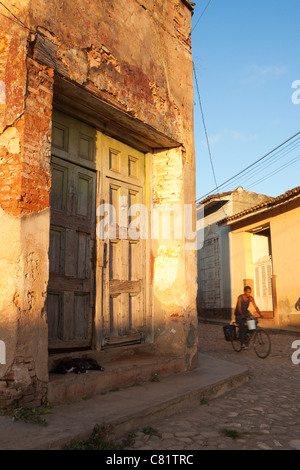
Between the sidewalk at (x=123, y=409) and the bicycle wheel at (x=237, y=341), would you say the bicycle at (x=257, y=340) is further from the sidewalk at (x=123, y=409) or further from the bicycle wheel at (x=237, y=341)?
the sidewalk at (x=123, y=409)

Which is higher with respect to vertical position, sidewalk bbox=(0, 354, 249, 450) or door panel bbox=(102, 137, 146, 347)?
door panel bbox=(102, 137, 146, 347)

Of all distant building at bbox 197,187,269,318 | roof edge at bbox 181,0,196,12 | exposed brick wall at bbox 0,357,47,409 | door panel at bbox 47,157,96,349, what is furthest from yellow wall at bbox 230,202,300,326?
exposed brick wall at bbox 0,357,47,409

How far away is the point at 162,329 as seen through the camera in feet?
18.2

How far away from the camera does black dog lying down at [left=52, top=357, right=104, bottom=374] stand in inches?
154

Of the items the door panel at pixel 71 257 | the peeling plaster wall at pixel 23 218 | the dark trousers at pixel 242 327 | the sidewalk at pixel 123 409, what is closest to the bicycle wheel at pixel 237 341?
the dark trousers at pixel 242 327

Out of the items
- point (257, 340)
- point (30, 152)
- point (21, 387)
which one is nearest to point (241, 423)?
point (21, 387)

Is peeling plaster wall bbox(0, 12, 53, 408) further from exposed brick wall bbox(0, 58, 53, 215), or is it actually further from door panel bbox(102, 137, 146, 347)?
door panel bbox(102, 137, 146, 347)

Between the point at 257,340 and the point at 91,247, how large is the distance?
5318 millimetres

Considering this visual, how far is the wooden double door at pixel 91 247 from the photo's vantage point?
4.43 meters

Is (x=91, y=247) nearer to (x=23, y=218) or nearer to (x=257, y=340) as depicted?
(x=23, y=218)

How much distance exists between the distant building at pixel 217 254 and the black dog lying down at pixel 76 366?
1404cm

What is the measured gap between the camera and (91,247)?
4.85 meters

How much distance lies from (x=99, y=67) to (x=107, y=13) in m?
0.77

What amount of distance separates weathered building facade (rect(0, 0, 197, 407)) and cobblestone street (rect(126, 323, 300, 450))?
38.8 inches
